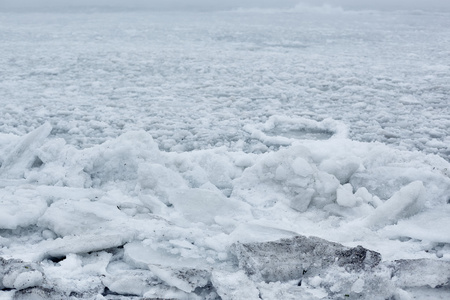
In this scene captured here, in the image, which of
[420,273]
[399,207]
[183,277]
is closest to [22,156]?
[183,277]

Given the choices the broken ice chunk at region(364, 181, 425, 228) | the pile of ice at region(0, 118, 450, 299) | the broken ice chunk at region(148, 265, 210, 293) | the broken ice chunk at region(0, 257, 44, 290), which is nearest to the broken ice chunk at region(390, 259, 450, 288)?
the pile of ice at region(0, 118, 450, 299)

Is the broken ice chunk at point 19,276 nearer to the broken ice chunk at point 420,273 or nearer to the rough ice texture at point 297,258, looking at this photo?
the rough ice texture at point 297,258

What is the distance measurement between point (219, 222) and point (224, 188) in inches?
20.6

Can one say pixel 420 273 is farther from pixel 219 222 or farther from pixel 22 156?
pixel 22 156

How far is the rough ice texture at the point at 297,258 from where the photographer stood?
187 cm

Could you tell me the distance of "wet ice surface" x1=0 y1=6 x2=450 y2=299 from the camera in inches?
73.0

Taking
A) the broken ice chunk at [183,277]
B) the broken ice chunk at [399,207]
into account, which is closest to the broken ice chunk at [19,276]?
the broken ice chunk at [183,277]

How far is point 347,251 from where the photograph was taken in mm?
1952

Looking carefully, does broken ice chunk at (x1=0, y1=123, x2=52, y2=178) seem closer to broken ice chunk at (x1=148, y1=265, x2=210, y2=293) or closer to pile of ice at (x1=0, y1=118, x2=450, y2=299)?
pile of ice at (x1=0, y1=118, x2=450, y2=299)

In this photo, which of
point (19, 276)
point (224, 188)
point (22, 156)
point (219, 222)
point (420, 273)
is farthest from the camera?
point (22, 156)

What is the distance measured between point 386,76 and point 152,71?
3251mm

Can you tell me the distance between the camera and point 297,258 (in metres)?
1.93

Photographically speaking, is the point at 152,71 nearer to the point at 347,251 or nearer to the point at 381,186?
→ the point at 381,186

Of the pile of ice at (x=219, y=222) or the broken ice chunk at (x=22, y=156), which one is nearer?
the pile of ice at (x=219, y=222)
